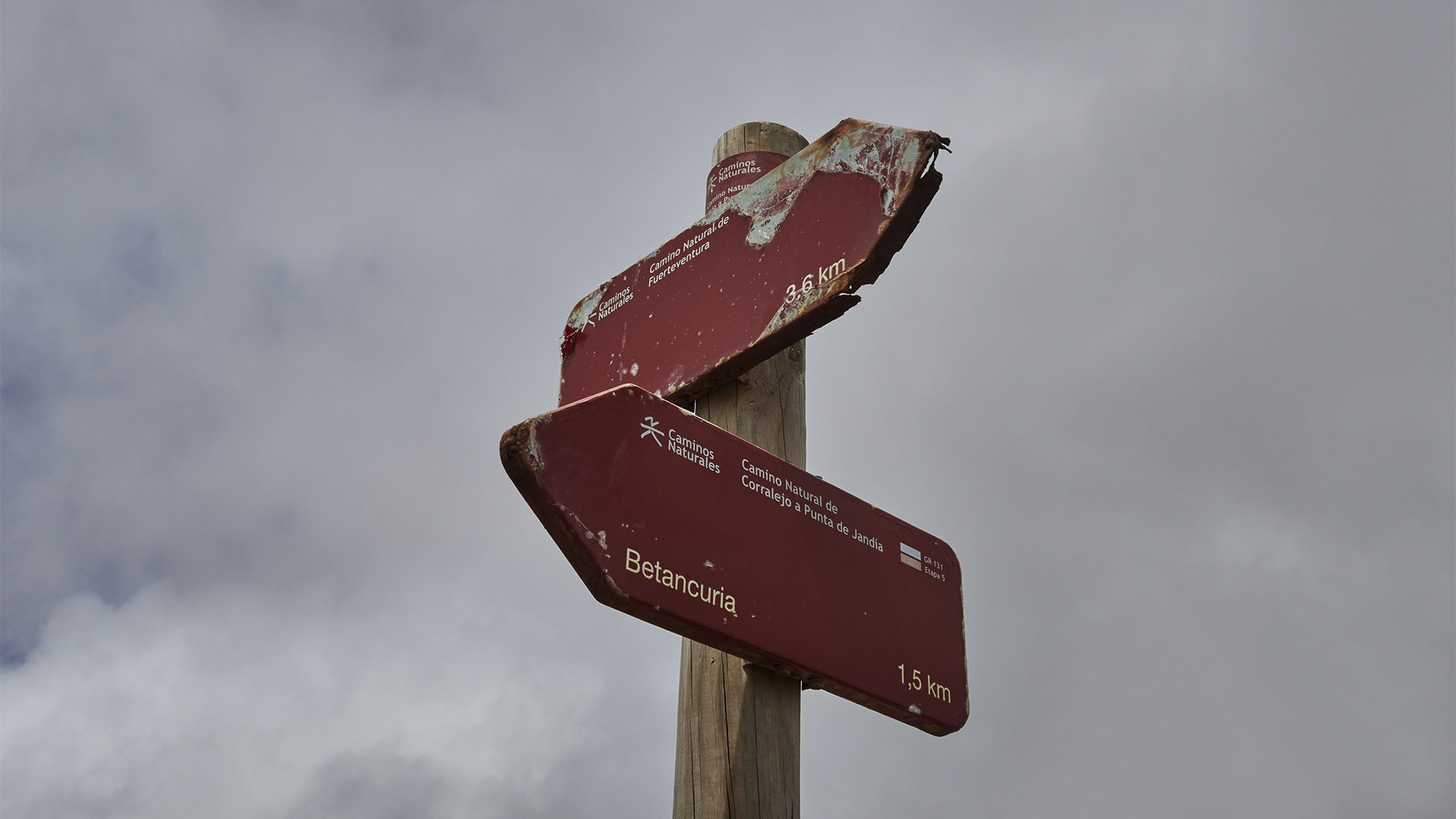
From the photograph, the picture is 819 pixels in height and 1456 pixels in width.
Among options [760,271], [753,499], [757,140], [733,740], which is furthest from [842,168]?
[733,740]

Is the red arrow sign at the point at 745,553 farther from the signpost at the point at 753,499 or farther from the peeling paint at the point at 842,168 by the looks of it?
the peeling paint at the point at 842,168

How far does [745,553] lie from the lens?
237 cm

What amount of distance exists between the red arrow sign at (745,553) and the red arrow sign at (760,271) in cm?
44

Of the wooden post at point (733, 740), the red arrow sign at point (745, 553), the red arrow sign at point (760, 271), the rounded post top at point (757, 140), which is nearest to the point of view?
the red arrow sign at point (745, 553)

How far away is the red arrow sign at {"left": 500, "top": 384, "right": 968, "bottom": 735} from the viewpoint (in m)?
2.09

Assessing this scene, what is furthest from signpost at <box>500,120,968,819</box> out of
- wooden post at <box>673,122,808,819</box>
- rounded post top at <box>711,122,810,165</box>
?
rounded post top at <box>711,122,810,165</box>

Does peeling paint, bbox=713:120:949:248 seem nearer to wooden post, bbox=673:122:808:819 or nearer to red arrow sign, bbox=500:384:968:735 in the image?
red arrow sign, bbox=500:384:968:735

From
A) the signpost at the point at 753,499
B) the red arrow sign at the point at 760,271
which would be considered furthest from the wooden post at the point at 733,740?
the red arrow sign at the point at 760,271

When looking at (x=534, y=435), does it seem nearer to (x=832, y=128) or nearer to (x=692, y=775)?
(x=692, y=775)

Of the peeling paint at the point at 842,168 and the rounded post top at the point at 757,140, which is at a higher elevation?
the rounded post top at the point at 757,140

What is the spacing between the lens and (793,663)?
7.82 ft

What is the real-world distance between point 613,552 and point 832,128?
1.30 m

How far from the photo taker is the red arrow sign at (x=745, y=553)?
2.09m

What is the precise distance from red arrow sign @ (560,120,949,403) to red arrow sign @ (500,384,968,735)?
44cm
